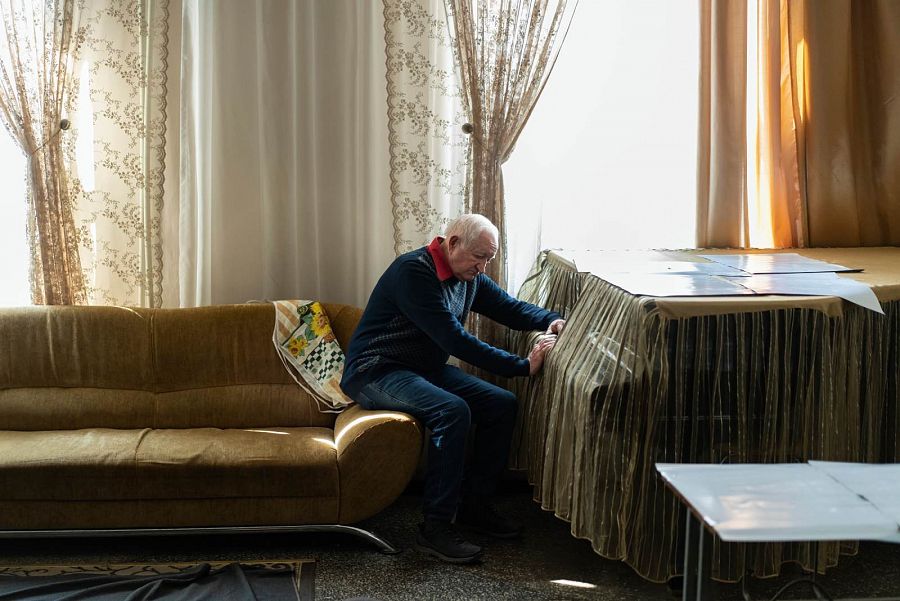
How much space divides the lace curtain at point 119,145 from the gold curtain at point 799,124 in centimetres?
209

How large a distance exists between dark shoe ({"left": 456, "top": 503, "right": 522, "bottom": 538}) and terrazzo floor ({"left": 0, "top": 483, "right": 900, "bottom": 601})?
36 mm

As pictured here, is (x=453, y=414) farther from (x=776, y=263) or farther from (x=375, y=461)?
(x=776, y=263)

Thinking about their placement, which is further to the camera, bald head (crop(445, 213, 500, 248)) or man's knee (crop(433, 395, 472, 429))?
bald head (crop(445, 213, 500, 248))

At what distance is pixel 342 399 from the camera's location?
3.24 m

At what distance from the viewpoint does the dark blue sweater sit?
2943 mm

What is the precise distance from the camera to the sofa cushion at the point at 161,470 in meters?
2.75

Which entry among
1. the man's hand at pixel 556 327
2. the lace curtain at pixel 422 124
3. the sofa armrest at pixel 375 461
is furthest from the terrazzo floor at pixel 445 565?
the lace curtain at pixel 422 124

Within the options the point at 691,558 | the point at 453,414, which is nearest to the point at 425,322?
the point at 453,414

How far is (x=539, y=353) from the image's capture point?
2.90 metres

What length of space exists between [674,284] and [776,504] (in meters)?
1.08

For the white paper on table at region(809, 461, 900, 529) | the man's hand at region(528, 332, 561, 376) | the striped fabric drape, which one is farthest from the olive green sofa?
the white paper on table at region(809, 461, 900, 529)

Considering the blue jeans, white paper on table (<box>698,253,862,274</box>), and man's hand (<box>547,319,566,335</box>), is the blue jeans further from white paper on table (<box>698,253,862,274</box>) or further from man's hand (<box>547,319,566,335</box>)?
white paper on table (<box>698,253,862,274</box>)

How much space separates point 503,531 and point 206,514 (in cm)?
95

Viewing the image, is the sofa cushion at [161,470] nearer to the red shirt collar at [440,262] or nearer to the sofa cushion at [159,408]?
the sofa cushion at [159,408]
